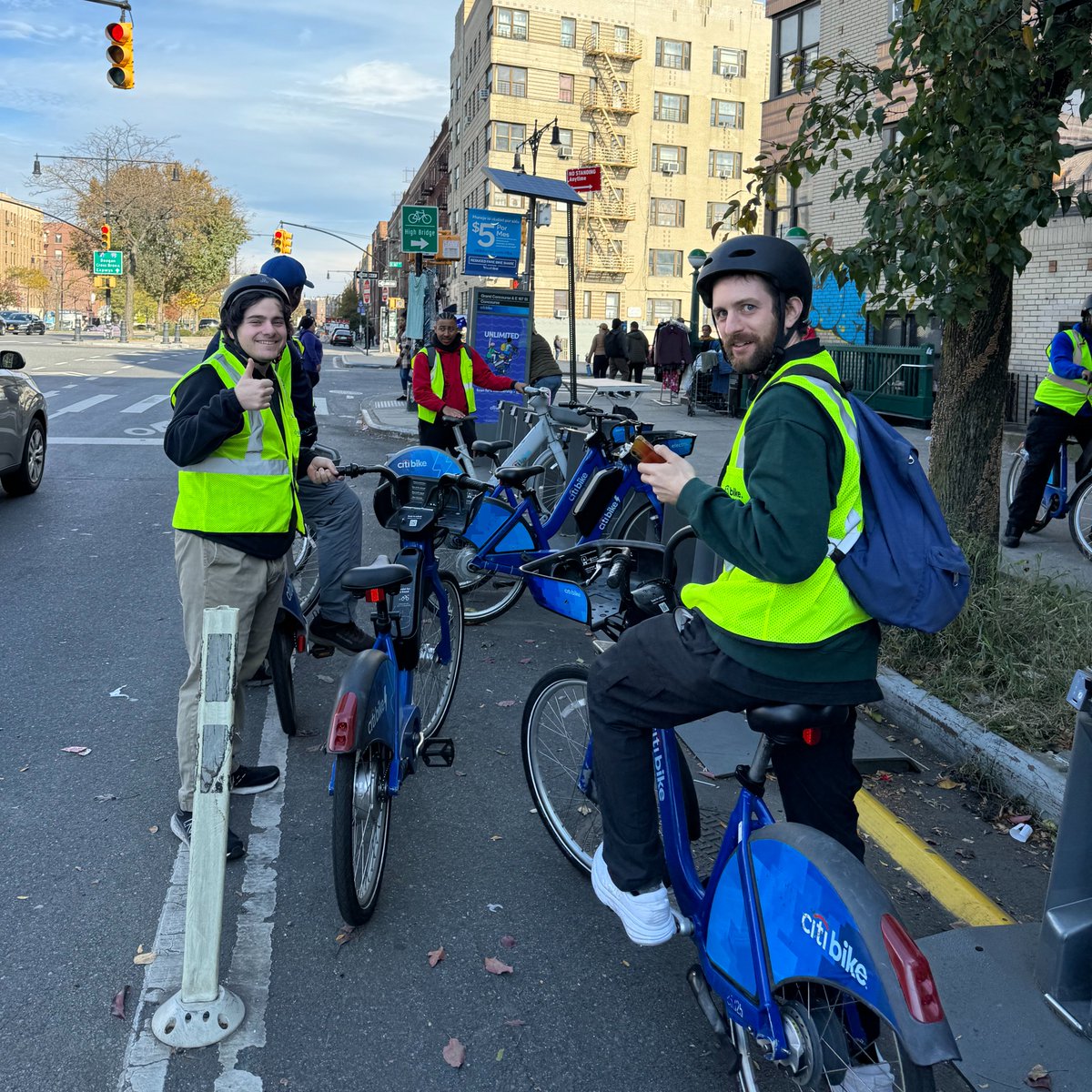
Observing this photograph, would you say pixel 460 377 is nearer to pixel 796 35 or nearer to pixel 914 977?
pixel 914 977

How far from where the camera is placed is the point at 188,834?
412cm

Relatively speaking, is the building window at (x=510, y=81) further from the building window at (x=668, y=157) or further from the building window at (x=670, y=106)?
the building window at (x=668, y=157)

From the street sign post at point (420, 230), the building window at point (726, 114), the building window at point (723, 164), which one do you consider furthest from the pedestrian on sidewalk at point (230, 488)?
the building window at point (726, 114)

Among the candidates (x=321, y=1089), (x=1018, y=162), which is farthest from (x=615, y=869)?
(x=1018, y=162)

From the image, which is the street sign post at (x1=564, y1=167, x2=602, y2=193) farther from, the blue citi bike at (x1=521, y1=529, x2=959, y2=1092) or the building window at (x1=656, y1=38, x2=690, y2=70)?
the building window at (x1=656, y1=38, x2=690, y2=70)

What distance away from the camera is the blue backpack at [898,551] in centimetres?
242

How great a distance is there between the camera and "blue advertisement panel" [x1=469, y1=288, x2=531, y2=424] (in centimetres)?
1692

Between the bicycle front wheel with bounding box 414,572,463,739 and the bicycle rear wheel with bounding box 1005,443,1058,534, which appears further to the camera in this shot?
the bicycle rear wheel with bounding box 1005,443,1058,534

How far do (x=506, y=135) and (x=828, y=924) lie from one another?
5856cm

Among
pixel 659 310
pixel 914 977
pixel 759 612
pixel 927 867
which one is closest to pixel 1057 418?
pixel 927 867

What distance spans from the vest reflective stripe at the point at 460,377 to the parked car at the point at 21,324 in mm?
68210

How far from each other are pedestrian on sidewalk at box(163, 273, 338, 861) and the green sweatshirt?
2.04 m

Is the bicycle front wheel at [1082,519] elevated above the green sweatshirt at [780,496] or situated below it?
below

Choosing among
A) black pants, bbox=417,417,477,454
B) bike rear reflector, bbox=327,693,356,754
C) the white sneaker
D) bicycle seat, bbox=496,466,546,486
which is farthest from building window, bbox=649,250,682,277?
the white sneaker
